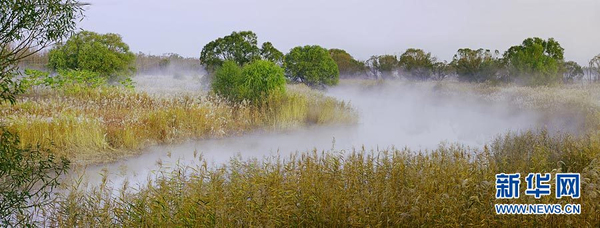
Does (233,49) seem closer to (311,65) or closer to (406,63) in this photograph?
(311,65)

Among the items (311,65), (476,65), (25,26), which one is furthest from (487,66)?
(25,26)

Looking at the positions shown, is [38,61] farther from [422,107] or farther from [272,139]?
[422,107]

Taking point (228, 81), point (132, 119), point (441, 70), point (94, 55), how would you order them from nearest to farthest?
1. point (132, 119)
2. point (228, 81)
3. point (94, 55)
4. point (441, 70)

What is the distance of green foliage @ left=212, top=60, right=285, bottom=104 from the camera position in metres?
11.7

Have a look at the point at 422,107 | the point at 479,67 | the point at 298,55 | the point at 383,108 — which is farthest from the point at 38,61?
the point at 479,67

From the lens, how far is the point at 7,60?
10.9ft

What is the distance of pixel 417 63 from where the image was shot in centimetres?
2330

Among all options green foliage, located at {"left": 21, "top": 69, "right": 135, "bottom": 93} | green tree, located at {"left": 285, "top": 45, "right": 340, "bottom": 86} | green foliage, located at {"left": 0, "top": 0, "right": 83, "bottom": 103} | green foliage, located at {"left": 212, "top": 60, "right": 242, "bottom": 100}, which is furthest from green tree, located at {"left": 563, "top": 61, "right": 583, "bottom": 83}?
green foliage, located at {"left": 0, "top": 0, "right": 83, "bottom": 103}

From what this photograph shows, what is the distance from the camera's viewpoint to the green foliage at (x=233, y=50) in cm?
1543

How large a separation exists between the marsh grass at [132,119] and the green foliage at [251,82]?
38cm

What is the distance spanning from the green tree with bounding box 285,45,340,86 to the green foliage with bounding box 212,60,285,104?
6.80 m

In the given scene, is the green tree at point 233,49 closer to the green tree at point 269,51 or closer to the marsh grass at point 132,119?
the green tree at point 269,51

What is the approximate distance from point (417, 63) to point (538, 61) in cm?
784

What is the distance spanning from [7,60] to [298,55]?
52.6 feet
